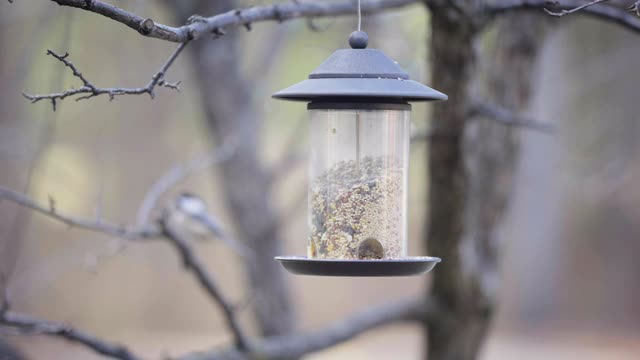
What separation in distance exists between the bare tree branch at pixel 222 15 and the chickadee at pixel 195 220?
1.91 m

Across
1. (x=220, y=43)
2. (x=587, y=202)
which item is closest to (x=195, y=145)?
(x=587, y=202)

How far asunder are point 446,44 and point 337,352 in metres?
13.2

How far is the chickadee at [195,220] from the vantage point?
5.61 meters

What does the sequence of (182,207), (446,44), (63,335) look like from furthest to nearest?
(182,207)
(446,44)
(63,335)

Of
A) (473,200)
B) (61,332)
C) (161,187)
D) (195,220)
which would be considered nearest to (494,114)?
(473,200)

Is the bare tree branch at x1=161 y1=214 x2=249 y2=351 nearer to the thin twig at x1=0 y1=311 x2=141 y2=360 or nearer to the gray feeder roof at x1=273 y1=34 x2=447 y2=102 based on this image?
the thin twig at x1=0 y1=311 x2=141 y2=360

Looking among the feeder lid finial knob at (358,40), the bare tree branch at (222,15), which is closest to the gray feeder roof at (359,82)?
the feeder lid finial knob at (358,40)

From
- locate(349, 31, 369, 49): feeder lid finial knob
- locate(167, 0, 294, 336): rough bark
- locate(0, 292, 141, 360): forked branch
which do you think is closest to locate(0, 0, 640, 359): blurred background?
locate(167, 0, 294, 336): rough bark

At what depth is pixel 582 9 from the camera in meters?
3.14

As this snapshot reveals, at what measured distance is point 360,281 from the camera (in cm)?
1991

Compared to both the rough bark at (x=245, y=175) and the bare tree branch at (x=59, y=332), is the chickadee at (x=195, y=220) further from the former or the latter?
the bare tree branch at (x=59, y=332)

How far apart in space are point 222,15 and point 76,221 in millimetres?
1094

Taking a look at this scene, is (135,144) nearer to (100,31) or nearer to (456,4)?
(100,31)

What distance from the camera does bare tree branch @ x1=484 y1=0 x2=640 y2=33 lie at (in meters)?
3.28
